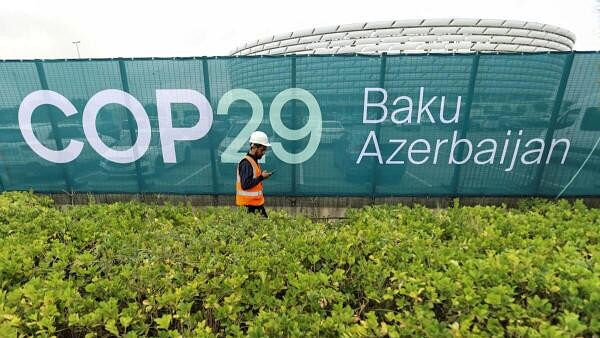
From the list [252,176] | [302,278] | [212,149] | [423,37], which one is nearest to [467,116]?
[252,176]

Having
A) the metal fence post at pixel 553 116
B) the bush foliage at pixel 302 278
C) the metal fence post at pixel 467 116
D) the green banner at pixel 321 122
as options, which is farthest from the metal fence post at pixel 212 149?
the metal fence post at pixel 553 116

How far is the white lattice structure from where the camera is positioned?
33156 mm

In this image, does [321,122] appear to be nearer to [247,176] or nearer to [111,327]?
[247,176]

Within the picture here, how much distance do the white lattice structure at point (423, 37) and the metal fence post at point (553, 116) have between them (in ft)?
99.3

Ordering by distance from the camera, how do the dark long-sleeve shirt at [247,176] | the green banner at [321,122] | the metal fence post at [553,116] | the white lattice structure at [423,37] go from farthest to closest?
the white lattice structure at [423,37] → the green banner at [321,122] → the metal fence post at [553,116] → the dark long-sleeve shirt at [247,176]

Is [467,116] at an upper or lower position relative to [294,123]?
upper

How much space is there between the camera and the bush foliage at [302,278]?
2061mm

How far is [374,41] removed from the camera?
3575 centimetres

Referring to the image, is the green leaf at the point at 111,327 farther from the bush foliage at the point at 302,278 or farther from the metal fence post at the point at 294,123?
the metal fence post at the point at 294,123

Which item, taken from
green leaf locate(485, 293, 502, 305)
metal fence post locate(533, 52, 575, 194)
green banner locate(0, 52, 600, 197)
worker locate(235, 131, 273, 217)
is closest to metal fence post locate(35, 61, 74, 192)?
green banner locate(0, 52, 600, 197)

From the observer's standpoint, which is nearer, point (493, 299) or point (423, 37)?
point (493, 299)

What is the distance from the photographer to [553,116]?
506cm

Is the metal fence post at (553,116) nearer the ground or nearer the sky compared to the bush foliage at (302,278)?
nearer the sky

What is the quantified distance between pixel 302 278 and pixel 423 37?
38478 millimetres
